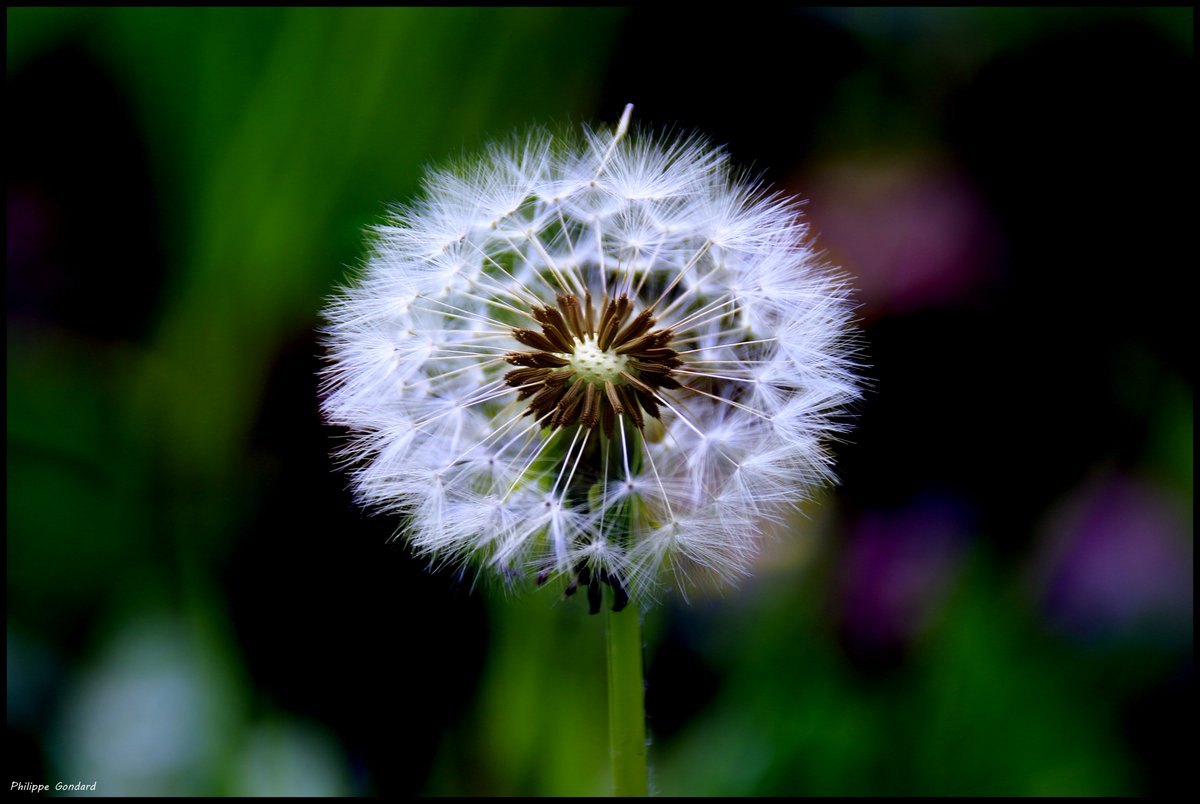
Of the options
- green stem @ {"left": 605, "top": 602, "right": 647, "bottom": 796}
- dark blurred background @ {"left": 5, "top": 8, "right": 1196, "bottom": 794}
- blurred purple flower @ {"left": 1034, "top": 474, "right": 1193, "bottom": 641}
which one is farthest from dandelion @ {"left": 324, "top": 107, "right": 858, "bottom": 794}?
blurred purple flower @ {"left": 1034, "top": 474, "right": 1193, "bottom": 641}

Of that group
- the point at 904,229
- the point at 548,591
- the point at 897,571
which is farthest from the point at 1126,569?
the point at 548,591

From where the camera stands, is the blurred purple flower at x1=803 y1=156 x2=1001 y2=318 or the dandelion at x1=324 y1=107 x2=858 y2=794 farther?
the blurred purple flower at x1=803 y1=156 x2=1001 y2=318

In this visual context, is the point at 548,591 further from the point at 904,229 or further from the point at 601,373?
the point at 904,229

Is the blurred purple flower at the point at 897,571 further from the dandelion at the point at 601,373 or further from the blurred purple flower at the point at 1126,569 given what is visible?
the dandelion at the point at 601,373

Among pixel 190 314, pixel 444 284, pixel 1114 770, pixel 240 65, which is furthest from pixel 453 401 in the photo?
pixel 1114 770

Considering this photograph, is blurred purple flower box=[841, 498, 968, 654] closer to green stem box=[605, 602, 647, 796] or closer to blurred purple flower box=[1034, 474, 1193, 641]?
blurred purple flower box=[1034, 474, 1193, 641]

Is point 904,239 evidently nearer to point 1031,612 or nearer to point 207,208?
point 1031,612
